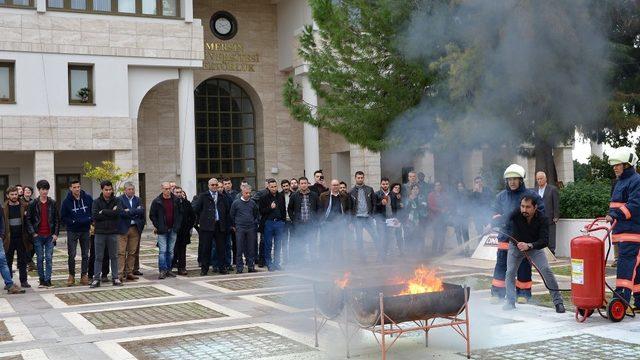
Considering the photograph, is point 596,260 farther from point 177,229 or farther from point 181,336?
point 177,229

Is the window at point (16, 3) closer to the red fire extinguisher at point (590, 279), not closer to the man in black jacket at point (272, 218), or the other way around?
the man in black jacket at point (272, 218)

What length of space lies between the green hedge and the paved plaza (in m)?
3.79

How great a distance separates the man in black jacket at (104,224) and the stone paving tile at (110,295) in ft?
2.33

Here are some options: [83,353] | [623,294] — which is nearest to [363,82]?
[623,294]

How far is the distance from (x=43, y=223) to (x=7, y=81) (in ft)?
52.5

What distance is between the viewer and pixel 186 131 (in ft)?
98.0

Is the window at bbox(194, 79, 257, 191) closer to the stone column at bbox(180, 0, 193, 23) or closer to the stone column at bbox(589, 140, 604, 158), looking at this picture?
the stone column at bbox(180, 0, 193, 23)

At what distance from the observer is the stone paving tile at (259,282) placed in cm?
1202

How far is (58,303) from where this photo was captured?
10.8 metres

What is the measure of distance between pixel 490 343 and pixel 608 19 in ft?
28.8

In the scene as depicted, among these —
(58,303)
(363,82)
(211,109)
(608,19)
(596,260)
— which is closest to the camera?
(596,260)

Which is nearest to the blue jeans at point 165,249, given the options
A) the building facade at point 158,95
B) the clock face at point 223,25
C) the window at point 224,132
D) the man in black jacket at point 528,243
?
the man in black jacket at point 528,243

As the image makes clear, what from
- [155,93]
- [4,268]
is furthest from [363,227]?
[155,93]

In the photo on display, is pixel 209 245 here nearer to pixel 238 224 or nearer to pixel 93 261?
pixel 238 224
